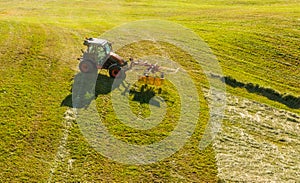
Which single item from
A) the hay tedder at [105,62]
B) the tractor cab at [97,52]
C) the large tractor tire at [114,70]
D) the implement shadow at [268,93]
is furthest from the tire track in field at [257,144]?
the tractor cab at [97,52]

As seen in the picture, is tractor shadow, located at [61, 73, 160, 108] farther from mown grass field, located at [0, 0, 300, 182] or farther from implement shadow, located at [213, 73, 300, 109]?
implement shadow, located at [213, 73, 300, 109]

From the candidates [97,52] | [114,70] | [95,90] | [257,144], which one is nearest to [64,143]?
[95,90]

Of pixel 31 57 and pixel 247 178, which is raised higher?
pixel 31 57

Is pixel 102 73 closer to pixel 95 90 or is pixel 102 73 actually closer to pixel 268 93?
pixel 95 90

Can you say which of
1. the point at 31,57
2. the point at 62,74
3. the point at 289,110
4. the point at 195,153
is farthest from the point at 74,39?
the point at 289,110

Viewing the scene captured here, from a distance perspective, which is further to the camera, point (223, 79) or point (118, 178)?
point (223, 79)

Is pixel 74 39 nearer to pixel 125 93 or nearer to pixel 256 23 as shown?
pixel 125 93

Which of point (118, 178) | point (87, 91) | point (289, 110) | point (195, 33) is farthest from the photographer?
point (195, 33)
